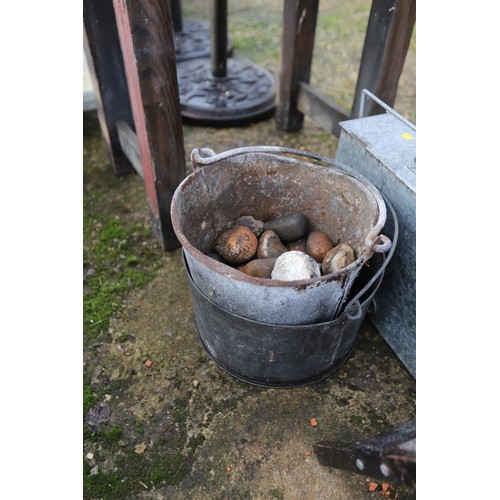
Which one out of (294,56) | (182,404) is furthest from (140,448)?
(294,56)

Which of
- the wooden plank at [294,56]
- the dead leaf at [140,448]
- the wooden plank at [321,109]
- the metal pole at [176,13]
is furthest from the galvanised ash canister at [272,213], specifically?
the metal pole at [176,13]

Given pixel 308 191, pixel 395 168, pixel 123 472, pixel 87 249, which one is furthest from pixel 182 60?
pixel 123 472

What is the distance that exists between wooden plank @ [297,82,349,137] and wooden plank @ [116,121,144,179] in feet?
3.78

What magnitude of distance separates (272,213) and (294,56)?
1343 mm

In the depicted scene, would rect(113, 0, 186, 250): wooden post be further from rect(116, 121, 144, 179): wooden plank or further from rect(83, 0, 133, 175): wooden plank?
rect(83, 0, 133, 175): wooden plank

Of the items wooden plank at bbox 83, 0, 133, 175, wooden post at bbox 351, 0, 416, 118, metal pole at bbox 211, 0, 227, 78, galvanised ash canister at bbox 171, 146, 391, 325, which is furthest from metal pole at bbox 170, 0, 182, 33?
galvanised ash canister at bbox 171, 146, 391, 325

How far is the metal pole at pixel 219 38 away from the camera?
324cm

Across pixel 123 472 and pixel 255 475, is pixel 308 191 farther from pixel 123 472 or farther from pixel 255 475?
pixel 123 472

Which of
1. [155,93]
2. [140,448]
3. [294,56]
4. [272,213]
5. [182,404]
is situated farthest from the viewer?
[294,56]

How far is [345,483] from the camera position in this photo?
67.7 inches

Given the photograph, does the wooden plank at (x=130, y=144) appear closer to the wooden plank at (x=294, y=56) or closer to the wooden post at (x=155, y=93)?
the wooden post at (x=155, y=93)

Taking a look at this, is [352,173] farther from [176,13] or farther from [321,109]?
[176,13]

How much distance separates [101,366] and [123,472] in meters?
0.48

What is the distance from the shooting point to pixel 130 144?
8.92 feet
